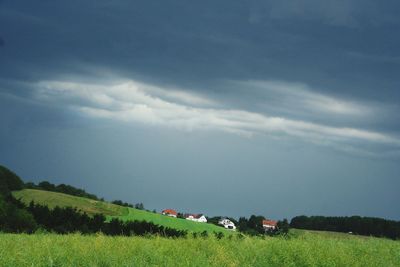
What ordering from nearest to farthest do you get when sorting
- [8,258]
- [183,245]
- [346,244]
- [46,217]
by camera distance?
[8,258], [183,245], [346,244], [46,217]

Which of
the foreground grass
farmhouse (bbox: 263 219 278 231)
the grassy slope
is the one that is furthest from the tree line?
the foreground grass

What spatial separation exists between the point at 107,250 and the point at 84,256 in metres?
1.09

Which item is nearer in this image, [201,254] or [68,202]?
[201,254]

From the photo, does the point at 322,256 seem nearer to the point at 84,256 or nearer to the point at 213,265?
the point at 213,265

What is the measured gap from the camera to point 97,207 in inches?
2955

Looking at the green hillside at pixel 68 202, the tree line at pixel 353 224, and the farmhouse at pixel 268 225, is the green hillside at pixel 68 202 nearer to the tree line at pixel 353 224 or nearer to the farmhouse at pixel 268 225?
the farmhouse at pixel 268 225

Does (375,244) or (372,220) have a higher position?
(372,220)

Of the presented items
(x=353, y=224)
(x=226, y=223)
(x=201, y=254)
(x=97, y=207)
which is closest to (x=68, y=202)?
(x=97, y=207)

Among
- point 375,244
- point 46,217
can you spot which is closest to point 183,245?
point 375,244

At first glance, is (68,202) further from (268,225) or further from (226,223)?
(226,223)

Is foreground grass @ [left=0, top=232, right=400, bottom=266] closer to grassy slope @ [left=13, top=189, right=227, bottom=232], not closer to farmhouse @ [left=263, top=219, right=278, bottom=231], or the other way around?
farmhouse @ [left=263, top=219, right=278, bottom=231]

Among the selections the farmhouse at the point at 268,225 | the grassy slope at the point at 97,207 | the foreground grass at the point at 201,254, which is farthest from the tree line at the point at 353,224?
the foreground grass at the point at 201,254

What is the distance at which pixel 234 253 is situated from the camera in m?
18.1

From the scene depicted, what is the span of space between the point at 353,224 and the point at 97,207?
3612 centimetres
